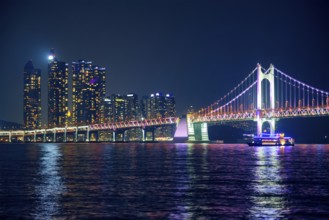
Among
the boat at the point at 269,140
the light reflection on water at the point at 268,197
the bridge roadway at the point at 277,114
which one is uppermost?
the bridge roadway at the point at 277,114

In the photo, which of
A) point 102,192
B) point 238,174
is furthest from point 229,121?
point 102,192

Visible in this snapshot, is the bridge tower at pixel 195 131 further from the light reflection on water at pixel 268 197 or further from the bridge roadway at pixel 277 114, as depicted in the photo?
the light reflection on water at pixel 268 197

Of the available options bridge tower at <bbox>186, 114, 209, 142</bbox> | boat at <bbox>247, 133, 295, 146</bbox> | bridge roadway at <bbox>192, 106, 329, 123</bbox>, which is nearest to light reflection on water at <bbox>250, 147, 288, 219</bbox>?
bridge roadway at <bbox>192, 106, 329, 123</bbox>

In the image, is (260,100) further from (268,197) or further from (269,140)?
(268,197)

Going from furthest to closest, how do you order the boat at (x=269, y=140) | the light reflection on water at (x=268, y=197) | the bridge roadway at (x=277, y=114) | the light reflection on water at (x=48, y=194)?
1. the boat at (x=269, y=140)
2. the bridge roadway at (x=277, y=114)
3. the light reflection on water at (x=48, y=194)
4. the light reflection on water at (x=268, y=197)

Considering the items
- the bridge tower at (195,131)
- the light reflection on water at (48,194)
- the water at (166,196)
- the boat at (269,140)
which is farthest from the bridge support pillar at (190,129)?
the water at (166,196)

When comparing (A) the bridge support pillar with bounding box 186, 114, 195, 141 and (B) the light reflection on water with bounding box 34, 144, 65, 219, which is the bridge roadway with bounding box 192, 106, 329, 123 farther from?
(B) the light reflection on water with bounding box 34, 144, 65, 219

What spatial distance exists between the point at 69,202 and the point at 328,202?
A: 10.1 meters

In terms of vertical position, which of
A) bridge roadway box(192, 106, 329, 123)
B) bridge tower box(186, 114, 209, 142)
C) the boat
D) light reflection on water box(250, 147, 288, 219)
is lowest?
light reflection on water box(250, 147, 288, 219)

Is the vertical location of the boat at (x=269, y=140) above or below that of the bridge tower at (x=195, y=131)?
below

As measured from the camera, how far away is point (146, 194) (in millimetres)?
26469

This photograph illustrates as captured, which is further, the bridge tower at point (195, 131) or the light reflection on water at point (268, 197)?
the bridge tower at point (195, 131)

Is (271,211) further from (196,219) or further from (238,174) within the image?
(238,174)

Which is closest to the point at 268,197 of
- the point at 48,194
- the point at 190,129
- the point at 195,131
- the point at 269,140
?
the point at 48,194
